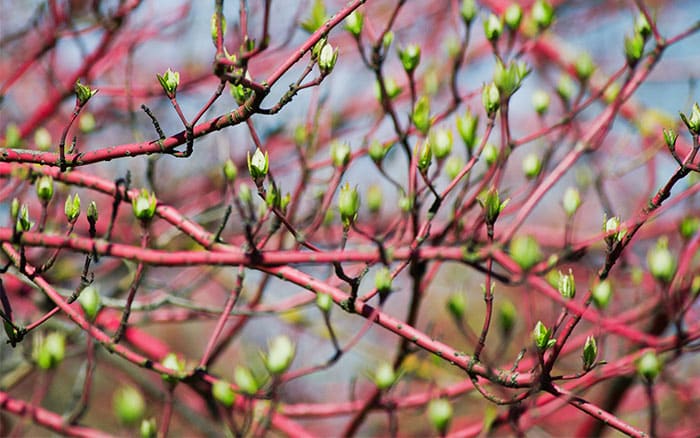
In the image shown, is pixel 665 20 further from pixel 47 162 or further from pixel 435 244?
pixel 47 162

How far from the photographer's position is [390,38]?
48.1 inches

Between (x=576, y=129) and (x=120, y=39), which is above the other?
(x=120, y=39)

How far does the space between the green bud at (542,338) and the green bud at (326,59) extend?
1.41 ft

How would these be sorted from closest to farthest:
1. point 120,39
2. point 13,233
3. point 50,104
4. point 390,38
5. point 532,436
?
point 13,233, point 390,38, point 50,104, point 120,39, point 532,436

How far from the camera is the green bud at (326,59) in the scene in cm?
88

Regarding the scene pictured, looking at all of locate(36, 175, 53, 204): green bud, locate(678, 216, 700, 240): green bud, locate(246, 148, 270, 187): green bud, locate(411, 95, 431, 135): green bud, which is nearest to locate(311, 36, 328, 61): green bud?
locate(246, 148, 270, 187): green bud

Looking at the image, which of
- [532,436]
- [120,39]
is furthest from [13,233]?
[532,436]

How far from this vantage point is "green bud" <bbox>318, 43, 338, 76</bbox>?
0.88 m

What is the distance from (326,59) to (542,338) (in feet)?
1.53

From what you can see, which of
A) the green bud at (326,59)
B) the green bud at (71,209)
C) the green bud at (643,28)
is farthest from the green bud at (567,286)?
the green bud at (71,209)

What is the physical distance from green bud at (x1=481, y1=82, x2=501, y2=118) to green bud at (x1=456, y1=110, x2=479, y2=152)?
1.8 inches

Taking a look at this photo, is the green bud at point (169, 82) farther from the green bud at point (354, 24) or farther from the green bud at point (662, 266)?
the green bud at point (662, 266)

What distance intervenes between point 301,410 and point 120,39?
1.35 meters

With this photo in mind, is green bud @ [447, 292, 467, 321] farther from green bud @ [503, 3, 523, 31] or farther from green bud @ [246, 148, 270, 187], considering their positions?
green bud @ [503, 3, 523, 31]
